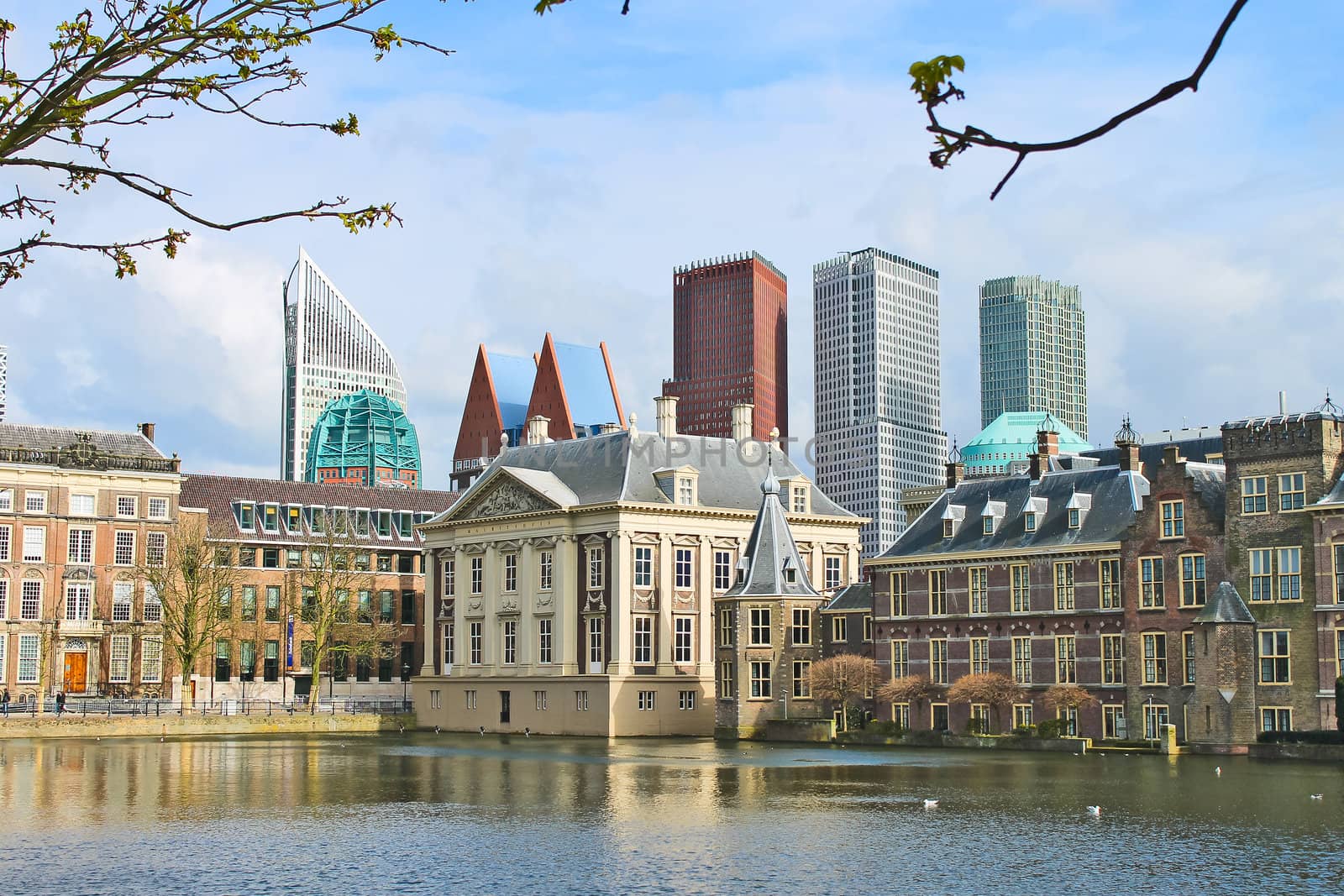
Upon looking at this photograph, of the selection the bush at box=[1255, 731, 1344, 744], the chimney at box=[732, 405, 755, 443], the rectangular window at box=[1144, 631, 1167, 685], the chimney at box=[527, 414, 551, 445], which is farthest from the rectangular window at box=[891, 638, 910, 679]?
the chimney at box=[527, 414, 551, 445]

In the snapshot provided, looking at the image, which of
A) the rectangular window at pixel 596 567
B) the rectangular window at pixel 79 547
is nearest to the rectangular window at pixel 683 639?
the rectangular window at pixel 596 567

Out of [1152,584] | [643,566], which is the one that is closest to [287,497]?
[643,566]

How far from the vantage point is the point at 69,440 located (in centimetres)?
10038

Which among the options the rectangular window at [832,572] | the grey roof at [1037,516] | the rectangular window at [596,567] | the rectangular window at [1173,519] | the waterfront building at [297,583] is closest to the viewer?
the rectangular window at [1173,519]

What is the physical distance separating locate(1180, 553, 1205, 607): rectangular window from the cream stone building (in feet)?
85.5

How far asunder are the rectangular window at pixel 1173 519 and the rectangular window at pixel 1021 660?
26.4 ft

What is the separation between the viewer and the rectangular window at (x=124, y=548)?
327ft

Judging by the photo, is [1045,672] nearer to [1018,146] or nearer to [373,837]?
[373,837]

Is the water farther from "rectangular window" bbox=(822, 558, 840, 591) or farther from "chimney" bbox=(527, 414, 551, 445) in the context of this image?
"chimney" bbox=(527, 414, 551, 445)

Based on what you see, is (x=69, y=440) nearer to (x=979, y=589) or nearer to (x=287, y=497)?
(x=287, y=497)

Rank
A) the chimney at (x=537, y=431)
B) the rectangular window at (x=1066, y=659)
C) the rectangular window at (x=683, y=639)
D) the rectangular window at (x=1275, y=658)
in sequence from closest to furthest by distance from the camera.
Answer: the rectangular window at (x=1275, y=658) < the rectangular window at (x=1066, y=659) < the rectangular window at (x=683, y=639) < the chimney at (x=537, y=431)

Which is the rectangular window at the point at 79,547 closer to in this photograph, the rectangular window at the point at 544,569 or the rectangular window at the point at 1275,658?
the rectangular window at the point at 544,569

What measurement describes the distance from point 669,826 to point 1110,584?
37864 millimetres

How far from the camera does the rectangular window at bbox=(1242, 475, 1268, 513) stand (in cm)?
6303
